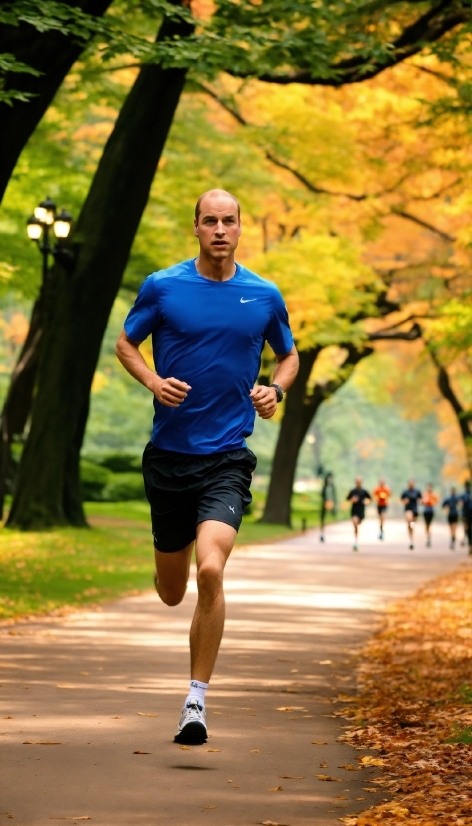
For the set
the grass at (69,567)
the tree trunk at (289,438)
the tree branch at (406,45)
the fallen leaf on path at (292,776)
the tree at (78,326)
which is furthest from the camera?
the tree trunk at (289,438)

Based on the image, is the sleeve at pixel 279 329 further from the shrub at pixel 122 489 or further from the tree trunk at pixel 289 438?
the shrub at pixel 122 489

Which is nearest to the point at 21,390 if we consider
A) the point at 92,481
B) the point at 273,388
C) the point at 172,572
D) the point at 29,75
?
the point at 92,481

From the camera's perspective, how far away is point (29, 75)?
50.0 ft

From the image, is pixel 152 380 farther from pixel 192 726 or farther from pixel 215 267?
pixel 192 726

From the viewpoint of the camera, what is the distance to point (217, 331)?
6871 mm

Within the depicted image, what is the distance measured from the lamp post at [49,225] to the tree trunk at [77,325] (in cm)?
44

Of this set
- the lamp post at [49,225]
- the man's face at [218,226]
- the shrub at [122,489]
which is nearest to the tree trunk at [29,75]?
the lamp post at [49,225]

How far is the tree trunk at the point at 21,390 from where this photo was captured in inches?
1222

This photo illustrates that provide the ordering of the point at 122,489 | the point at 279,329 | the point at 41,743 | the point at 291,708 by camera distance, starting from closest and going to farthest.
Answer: the point at 41,743 < the point at 279,329 < the point at 291,708 < the point at 122,489

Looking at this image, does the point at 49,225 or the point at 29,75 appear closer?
the point at 29,75

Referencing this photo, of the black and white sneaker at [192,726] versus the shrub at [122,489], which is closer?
the black and white sneaker at [192,726]

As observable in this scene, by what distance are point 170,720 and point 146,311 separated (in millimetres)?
2138

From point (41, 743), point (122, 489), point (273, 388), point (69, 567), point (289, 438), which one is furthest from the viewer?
point (122, 489)

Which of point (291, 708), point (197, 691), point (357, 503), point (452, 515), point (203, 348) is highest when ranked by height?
point (452, 515)
